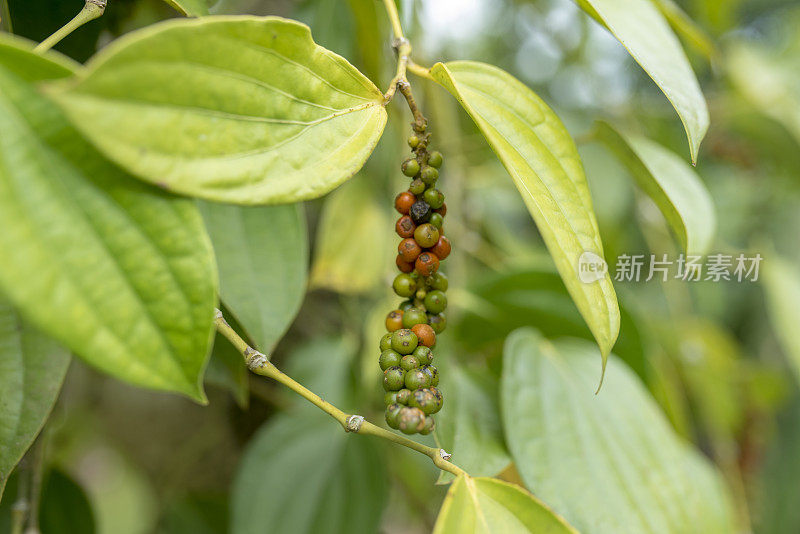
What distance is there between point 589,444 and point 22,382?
0.34m

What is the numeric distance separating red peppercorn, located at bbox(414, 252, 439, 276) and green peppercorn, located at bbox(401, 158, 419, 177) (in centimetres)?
4

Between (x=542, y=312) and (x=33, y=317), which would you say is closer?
(x=33, y=317)

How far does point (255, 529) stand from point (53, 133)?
1.30 feet

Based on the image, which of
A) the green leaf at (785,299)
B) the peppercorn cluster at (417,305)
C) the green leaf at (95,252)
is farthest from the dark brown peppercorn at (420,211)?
the green leaf at (785,299)

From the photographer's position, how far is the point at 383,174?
719mm

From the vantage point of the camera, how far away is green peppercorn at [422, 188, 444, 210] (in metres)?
0.28

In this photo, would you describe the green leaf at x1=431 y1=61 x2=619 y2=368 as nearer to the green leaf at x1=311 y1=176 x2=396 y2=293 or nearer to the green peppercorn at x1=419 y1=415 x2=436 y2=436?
the green peppercorn at x1=419 y1=415 x2=436 y2=436

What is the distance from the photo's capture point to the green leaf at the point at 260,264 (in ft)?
1.17

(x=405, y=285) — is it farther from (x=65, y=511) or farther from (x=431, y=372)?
(x=65, y=511)

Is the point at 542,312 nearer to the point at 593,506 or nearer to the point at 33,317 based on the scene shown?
the point at 593,506

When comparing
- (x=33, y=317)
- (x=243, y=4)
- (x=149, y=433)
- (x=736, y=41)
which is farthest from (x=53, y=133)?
(x=736, y=41)

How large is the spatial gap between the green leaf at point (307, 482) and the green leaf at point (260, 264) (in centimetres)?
21

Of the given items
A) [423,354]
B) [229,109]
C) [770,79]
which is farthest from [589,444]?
[770,79]

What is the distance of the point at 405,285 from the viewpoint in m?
0.29
